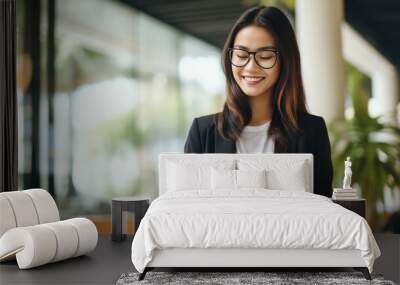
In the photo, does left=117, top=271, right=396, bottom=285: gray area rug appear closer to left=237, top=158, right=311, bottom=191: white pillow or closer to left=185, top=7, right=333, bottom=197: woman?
left=237, top=158, right=311, bottom=191: white pillow

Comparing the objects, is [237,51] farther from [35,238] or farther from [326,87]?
[35,238]

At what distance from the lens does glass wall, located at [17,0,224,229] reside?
22.3 feet

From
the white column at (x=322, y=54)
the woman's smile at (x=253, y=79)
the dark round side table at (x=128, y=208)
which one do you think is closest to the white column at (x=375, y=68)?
the white column at (x=322, y=54)

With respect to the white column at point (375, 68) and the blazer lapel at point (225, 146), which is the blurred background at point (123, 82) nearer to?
the white column at point (375, 68)

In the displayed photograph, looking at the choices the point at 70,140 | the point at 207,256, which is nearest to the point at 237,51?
the point at 70,140

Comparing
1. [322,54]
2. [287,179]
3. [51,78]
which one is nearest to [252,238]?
[287,179]

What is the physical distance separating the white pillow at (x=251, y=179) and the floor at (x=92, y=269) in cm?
121

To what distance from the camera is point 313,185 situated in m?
6.10

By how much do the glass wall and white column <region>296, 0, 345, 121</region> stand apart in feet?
4.53

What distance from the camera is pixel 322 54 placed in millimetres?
6387

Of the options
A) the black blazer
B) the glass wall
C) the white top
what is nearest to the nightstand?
the black blazer

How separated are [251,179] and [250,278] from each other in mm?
1462

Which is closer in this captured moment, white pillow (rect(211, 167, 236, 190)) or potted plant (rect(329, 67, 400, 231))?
white pillow (rect(211, 167, 236, 190))

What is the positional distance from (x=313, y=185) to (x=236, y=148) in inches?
35.0
